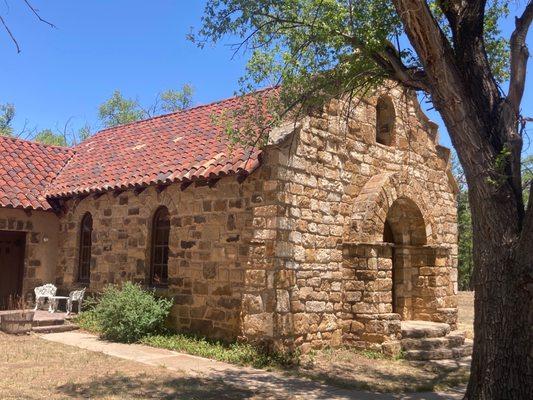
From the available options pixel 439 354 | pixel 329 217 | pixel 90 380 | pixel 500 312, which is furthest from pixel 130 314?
pixel 500 312

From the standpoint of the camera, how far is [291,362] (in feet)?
29.0

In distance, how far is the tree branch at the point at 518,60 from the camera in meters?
6.01

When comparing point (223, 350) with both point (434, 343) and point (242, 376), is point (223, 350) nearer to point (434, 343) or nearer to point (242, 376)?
point (242, 376)

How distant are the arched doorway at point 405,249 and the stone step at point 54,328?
24.0ft

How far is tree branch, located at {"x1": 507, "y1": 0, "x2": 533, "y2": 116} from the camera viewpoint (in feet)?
19.7

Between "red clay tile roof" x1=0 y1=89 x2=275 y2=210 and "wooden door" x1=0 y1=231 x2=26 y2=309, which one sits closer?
"red clay tile roof" x1=0 y1=89 x2=275 y2=210

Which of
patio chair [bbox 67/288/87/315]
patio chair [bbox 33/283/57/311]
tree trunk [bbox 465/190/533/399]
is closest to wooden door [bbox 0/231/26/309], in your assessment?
patio chair [bbox 33/283/57/311]

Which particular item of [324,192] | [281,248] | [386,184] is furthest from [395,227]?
[281,248]

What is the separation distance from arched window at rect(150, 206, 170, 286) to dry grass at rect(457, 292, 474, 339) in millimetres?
7484

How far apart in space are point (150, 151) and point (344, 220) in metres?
5.25

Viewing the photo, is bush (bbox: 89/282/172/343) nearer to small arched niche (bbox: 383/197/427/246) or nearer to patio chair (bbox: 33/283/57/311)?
patio chair (bbox: 33/283/57/311)

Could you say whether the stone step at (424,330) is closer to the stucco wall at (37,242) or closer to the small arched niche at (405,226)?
the small arched niche at (405,226)

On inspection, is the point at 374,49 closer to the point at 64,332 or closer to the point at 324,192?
the point at 324,192

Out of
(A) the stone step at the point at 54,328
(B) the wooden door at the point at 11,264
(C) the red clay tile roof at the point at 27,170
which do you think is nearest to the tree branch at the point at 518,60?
(A) the stone step at the point at 54,328
